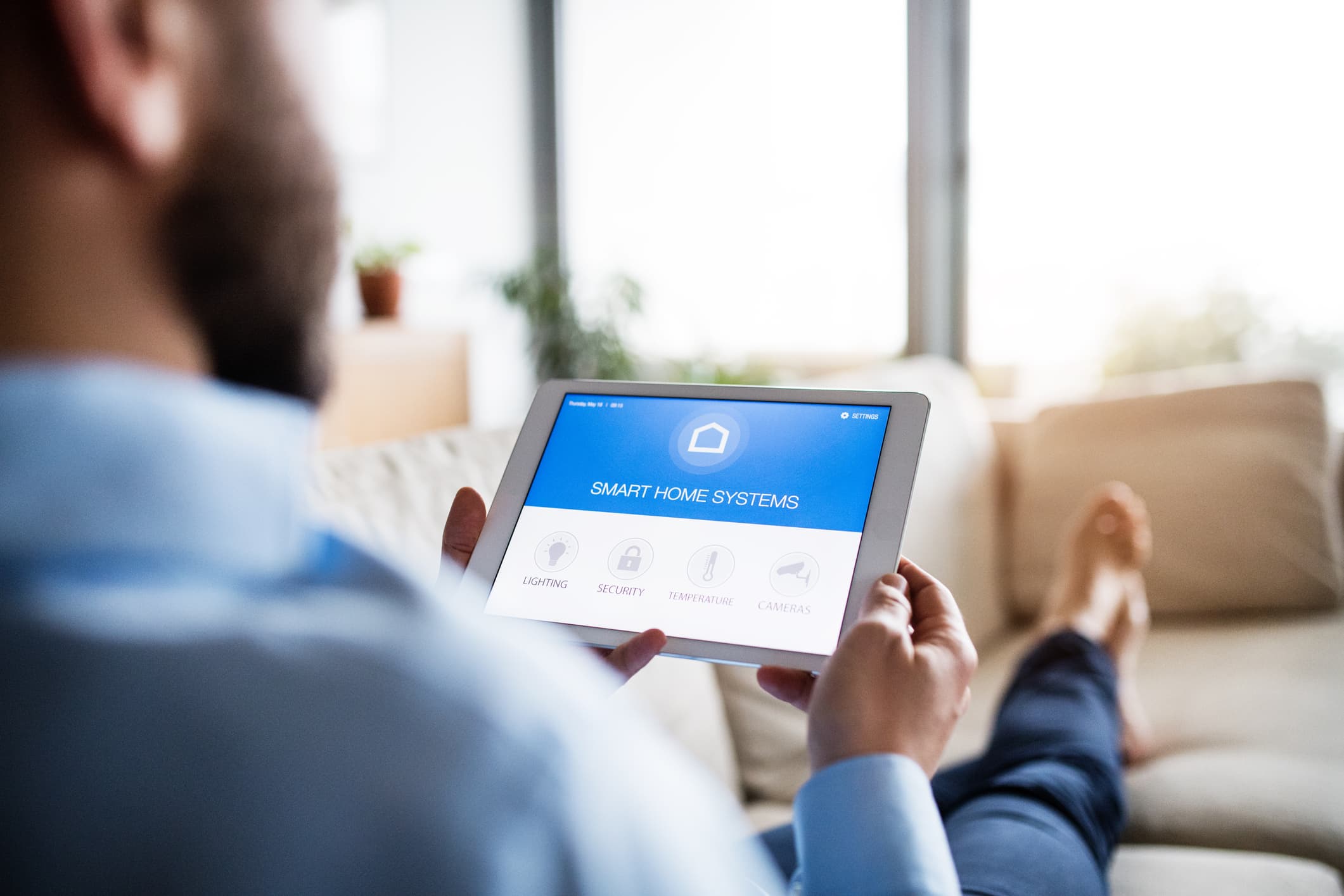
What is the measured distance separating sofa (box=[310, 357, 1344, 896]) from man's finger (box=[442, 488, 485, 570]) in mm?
161

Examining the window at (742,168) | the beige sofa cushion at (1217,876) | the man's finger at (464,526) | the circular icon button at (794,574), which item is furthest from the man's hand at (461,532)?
the window at (742,168)

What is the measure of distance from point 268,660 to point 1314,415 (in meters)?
2.11

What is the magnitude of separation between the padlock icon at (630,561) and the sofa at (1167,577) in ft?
0.96

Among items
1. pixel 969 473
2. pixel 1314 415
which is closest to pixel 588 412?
pixel 969 473

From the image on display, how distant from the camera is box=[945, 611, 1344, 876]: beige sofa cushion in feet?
3.98

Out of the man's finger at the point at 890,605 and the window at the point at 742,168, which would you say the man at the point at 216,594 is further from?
the window at the point at 742,168

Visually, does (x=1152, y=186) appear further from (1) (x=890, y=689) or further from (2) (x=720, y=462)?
(1) (x=890, y=689)

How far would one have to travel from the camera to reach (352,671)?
30cm

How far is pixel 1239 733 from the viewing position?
144 cm

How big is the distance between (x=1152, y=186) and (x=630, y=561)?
272cm

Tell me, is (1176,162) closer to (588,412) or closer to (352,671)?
(588,412)


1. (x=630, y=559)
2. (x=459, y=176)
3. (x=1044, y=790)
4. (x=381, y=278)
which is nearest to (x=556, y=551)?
(x=630, y=559)

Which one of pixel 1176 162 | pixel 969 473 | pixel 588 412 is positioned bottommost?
pixel 969 473

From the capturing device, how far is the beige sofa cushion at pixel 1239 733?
47.7 inches
